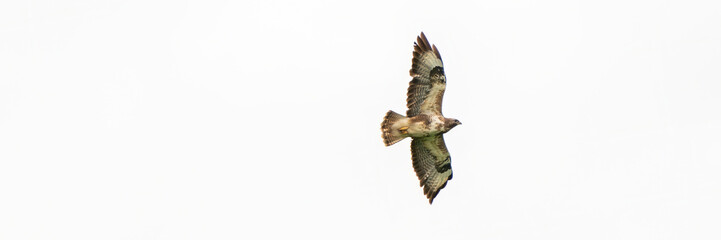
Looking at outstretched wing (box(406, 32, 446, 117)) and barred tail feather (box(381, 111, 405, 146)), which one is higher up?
outstretched wing (box(406, 32, 446, 117))

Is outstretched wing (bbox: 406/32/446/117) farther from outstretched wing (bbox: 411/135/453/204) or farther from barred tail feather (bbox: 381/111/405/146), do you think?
outstretched wing (bbox: 411/135/453/204)

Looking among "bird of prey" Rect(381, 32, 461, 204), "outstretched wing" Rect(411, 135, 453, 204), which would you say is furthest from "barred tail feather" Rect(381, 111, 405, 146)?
"outstretched wing" Rect(411, 135, 453, 204)

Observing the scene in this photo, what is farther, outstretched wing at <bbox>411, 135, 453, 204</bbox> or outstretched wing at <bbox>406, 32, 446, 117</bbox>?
outstretched wing at <bbox>411, 135, 453, 204</bbox>

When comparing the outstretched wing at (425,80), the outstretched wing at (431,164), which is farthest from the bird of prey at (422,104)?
the outstretched wing at (431,164)

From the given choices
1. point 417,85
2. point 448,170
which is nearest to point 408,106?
point 417,85

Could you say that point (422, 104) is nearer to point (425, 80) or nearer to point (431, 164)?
point (425, 80)

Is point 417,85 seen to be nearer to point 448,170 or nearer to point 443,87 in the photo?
point 443,87

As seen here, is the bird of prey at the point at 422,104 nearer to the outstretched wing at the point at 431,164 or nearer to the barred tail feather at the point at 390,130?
the barred tail feather at the point at 390,130
